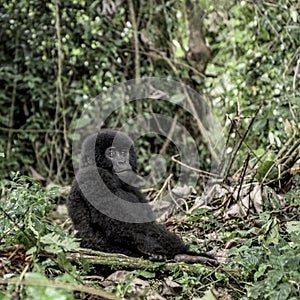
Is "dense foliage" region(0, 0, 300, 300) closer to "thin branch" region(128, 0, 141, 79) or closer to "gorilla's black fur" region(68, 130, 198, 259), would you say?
"thin branch" region(128, 0, 141, 79)

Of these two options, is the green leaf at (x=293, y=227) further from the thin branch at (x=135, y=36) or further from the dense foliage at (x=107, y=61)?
the thin branch at (x=135, y=36)

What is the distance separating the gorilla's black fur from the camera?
105 inches

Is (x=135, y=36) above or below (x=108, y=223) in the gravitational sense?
above

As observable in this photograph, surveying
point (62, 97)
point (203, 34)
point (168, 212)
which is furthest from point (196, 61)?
point (168, 212)

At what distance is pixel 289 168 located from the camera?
3613 millimetres

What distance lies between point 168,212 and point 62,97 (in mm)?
2746

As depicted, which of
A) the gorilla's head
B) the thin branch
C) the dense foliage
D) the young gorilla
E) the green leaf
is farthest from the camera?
the thin branch

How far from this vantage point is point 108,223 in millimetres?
2715

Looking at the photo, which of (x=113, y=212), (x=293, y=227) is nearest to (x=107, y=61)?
(x=113, y=212)

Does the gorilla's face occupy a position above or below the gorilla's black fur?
above

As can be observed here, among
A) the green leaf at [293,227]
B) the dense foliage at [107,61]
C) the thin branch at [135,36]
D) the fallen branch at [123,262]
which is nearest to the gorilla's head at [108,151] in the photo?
the fallen branch at [123,262]

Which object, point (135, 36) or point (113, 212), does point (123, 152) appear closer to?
point (113, 212)

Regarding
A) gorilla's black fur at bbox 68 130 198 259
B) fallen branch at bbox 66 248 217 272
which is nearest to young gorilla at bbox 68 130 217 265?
gorilla's black fur at bbox 68 130 198 259

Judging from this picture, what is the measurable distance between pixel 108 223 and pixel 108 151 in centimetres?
46
